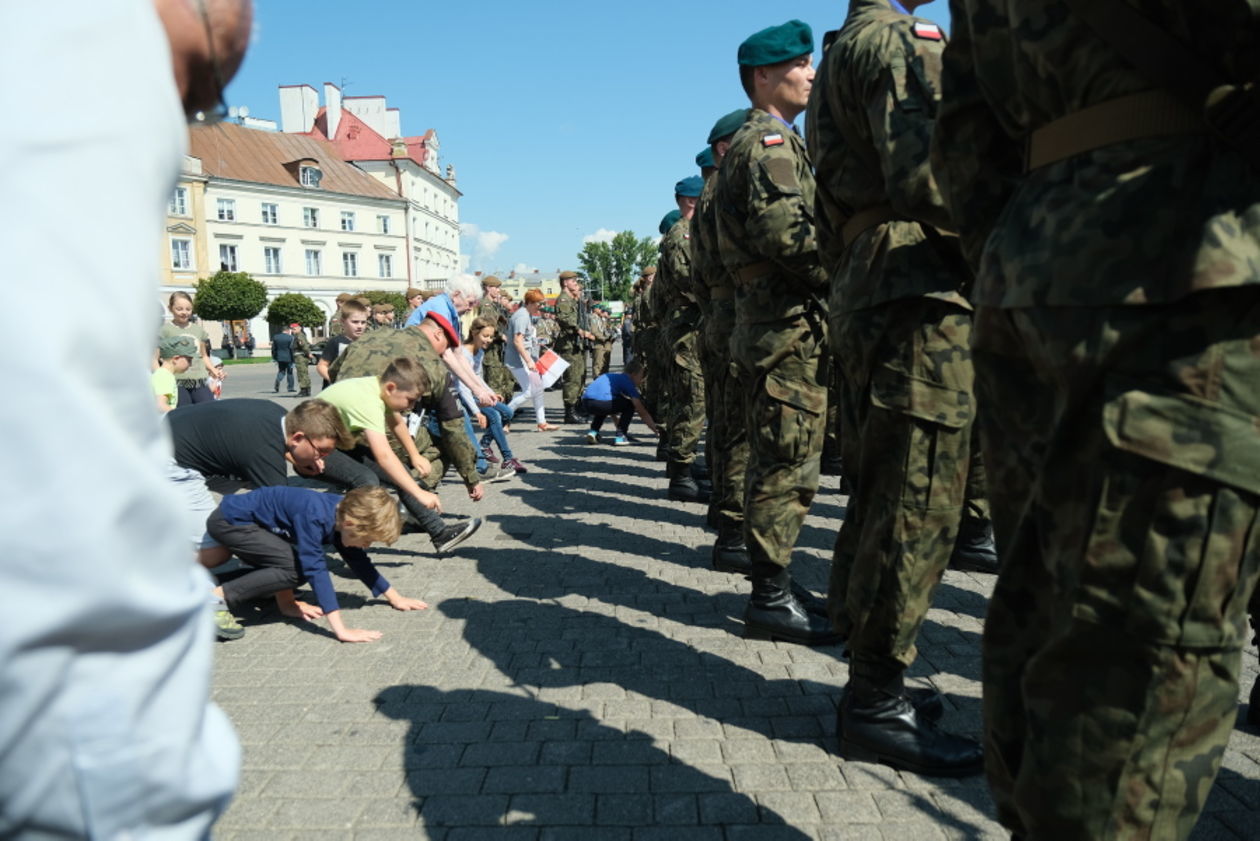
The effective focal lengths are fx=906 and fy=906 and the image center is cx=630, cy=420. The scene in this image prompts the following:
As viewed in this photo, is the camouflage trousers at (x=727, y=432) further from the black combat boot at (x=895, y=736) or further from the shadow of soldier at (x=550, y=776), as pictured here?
the black combat boot at (x=895, y=736)

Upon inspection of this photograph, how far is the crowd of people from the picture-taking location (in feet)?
2.36

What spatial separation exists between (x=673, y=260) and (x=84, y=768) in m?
7.91

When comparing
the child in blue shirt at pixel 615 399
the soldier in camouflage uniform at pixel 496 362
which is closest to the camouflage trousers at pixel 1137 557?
the child in blue shirt at pixel 615 399

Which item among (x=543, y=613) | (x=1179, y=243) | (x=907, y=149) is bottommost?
(x=543, y=613)

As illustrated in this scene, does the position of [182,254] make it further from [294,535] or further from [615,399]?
[294,535]

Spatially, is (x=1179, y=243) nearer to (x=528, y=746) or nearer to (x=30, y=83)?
(x=30, y=83)

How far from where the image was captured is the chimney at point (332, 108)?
257 feet

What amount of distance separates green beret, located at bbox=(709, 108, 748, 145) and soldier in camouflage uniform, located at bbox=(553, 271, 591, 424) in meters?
8.80

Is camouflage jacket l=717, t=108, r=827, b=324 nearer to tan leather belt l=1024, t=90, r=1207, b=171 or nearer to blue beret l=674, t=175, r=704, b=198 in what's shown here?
tan leather belt l=1024, t=90, r=1207, b=171

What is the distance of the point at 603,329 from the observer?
17.5 metres

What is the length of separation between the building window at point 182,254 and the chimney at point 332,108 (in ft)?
76.8

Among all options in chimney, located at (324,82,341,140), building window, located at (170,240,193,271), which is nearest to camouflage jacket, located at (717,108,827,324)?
building window, located at (170,240,193,271)

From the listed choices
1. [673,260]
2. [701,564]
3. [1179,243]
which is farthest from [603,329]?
[1179,243]

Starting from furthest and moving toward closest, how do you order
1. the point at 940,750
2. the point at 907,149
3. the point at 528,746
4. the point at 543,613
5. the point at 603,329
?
the point at 603,329, the point at 543,613, the point at 528,746, the point at 940,750, the point at 907,149
